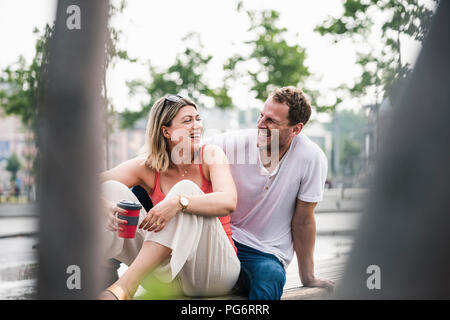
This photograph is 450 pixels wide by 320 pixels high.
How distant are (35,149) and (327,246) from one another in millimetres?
1760

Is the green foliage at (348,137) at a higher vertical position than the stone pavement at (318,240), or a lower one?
higher

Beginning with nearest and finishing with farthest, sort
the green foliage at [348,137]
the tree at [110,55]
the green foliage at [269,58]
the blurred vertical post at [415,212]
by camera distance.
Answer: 1. the tree at [110,55]
2. the blurred vertical post at [415,212]
3. the green foliage at [348,137]
4. the green foliage at [269,58]

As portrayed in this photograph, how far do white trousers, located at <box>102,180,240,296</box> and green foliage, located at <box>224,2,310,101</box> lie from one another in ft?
3.37

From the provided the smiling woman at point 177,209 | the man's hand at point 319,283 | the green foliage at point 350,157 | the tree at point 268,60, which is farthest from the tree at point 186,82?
the man's hand at point 319,283

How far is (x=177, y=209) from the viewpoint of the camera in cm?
175

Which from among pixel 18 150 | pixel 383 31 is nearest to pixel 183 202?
pixel 18 150

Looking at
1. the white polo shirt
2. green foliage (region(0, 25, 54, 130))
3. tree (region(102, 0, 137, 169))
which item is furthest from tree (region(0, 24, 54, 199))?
the white polo shirt

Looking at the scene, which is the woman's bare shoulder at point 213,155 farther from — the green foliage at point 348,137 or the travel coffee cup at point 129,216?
the green foliage at point 348,137

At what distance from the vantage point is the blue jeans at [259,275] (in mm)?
1905
